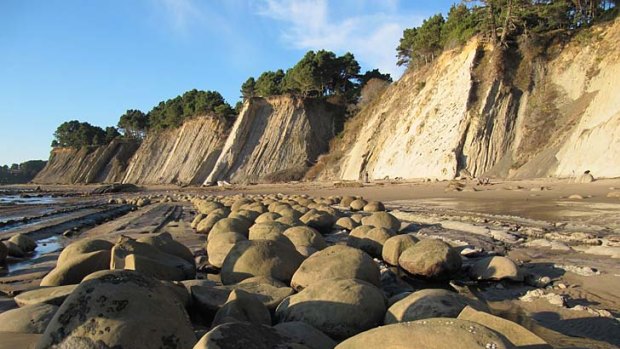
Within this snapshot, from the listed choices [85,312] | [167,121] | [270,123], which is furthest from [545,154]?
[167,121]

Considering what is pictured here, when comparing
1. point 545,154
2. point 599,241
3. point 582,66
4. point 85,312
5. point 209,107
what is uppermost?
point 209,107

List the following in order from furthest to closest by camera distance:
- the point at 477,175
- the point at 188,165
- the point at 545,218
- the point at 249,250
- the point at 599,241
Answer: the point at 188,165 → the point at 477,175 → the point at 545,218 → the point at 599,241 → the point at 249,250

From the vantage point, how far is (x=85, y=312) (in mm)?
2623

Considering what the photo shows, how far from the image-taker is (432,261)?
19.2 feet

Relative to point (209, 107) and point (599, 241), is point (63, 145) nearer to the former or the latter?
point (209, 107)

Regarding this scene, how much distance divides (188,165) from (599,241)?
5209 centimetres

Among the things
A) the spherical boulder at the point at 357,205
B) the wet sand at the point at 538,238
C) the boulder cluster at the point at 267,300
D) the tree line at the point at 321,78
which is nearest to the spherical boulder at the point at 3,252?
the wet sand at the point at 538,238

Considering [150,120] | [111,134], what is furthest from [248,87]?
[111,134]

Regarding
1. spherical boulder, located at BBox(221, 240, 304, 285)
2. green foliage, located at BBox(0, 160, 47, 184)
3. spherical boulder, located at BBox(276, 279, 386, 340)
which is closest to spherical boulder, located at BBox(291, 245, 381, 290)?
spherical boulder, located at BBox(221, 240, 304, 285)

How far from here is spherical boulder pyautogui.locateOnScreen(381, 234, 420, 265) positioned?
21.6 feet

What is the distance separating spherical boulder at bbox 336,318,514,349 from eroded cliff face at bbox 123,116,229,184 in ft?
160

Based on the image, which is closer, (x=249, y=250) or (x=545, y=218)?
(x=249, y=250)

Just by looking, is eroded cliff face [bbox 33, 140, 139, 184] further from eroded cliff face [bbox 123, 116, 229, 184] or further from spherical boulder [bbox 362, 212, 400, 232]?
spherical boulder [bbox 362, 212, 400, 232]

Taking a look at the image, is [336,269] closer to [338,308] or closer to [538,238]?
[338,308]
